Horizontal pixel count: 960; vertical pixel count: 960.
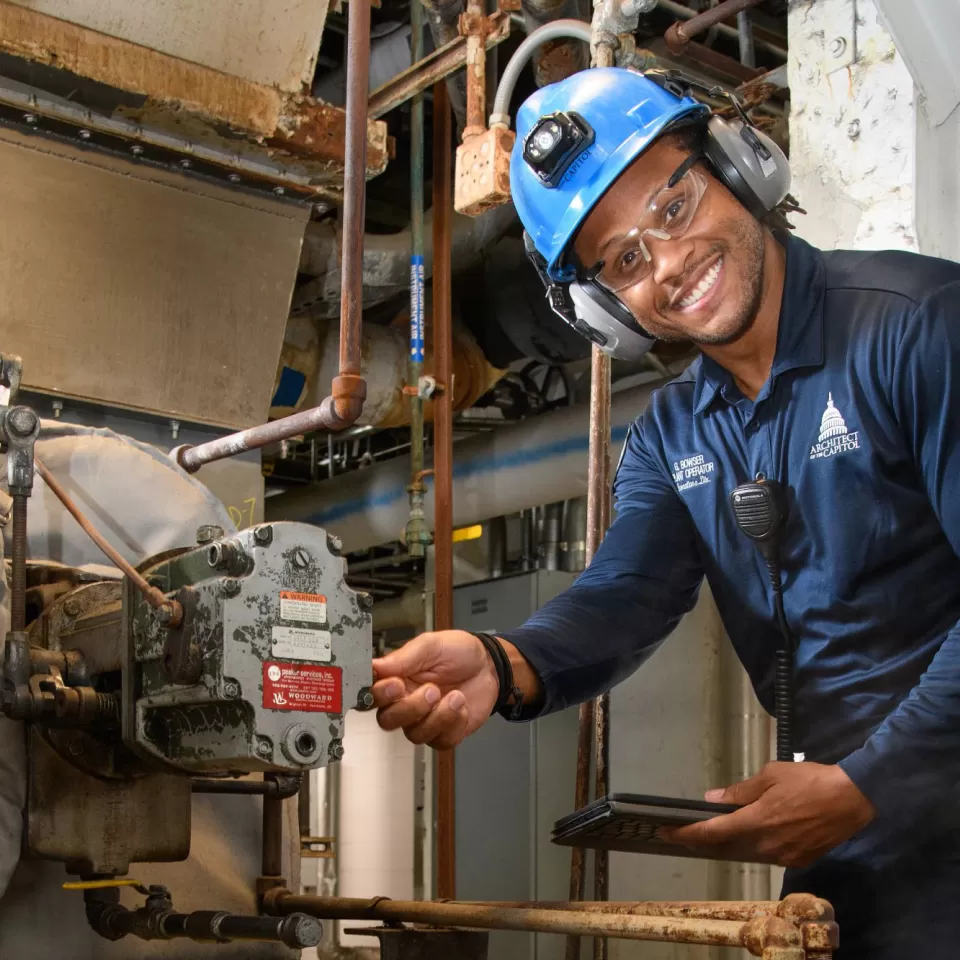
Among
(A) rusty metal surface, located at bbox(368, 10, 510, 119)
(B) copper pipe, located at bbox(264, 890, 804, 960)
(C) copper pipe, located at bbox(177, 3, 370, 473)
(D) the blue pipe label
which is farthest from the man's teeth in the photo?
(D) the blue pipe label

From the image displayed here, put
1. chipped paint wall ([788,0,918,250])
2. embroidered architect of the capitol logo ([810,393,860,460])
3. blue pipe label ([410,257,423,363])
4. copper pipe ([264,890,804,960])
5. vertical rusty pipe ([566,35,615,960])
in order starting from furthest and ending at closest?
blue pipe label ([410,257,423,363])
vertical rusty pipe ([566,35,615,960])
chipped paint wall ([788,0,918,250])
embroidered architect of the capitol logo ([810,393,860,460])
copper pipe ([264,890,804,960])

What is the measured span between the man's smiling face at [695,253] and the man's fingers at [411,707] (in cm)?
48

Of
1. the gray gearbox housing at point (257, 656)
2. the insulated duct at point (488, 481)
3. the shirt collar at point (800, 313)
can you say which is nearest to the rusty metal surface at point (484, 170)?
the shirt collar at point (800, 313)

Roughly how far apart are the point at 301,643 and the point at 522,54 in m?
1.23

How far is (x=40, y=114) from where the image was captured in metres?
1.96

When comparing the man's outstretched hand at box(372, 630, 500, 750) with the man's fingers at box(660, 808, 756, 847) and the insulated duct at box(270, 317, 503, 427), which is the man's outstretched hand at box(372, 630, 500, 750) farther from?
the insulated duct at box(270, 317, 503, 427)

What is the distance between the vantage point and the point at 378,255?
2.94 m

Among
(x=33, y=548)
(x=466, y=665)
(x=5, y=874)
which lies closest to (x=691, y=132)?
(x=466, y=665)

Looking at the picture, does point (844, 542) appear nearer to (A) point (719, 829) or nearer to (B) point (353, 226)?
(A) point (719, 829)

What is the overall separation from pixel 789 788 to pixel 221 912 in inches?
23.9

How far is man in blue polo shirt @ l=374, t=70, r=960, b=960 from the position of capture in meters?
1.13

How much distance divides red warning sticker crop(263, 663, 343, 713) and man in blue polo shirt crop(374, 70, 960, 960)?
18 cm

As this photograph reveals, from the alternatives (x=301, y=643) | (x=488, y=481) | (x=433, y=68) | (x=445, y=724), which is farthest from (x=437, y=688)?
(x=488, y=481)

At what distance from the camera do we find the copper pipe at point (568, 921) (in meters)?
0.89
